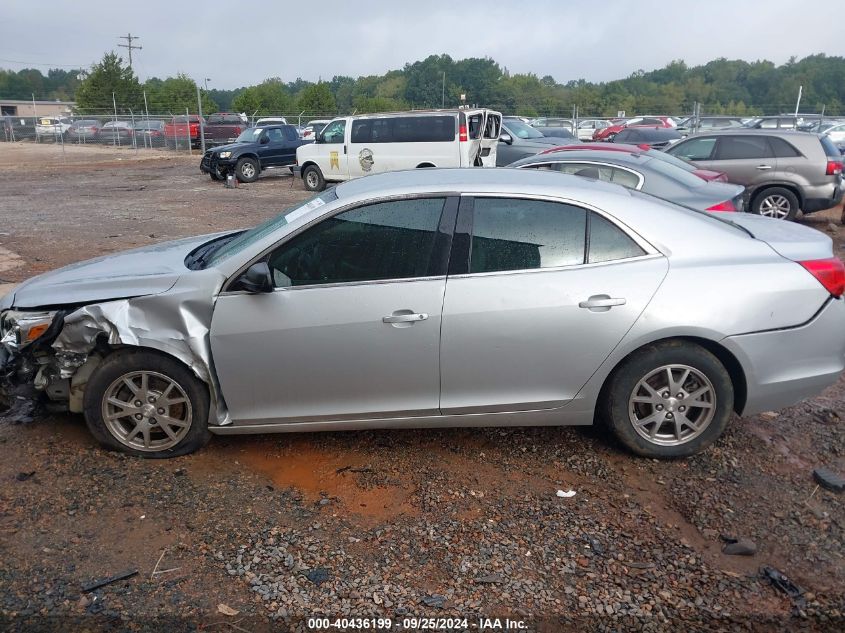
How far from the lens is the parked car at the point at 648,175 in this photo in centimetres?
759

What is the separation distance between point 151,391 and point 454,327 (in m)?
1.76

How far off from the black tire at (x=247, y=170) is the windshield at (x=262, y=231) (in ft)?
57.8

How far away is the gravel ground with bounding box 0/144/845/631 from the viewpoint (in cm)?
290

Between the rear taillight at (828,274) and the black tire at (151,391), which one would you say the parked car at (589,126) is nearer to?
the rear taillight at (828,274)

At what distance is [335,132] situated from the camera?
59.3ft

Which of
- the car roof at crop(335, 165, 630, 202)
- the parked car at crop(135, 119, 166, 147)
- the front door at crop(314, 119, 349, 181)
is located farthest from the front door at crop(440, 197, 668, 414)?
the parked car at crop(135, 119, 166, 147)

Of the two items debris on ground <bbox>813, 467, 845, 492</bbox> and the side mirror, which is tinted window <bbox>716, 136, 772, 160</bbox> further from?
the side mirror

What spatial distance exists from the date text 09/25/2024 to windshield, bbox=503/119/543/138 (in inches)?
647

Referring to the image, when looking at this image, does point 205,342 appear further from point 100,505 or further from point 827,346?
point 827,346

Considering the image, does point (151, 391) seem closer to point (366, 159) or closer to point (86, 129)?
point (366, 159)

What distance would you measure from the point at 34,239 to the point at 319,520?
9.85m

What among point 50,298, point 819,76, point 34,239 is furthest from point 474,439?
point 819,76

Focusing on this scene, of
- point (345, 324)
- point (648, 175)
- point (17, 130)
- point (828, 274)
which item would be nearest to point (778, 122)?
point (648, 175)

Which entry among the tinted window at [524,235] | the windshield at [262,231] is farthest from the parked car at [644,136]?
the windshield at [262,231]
